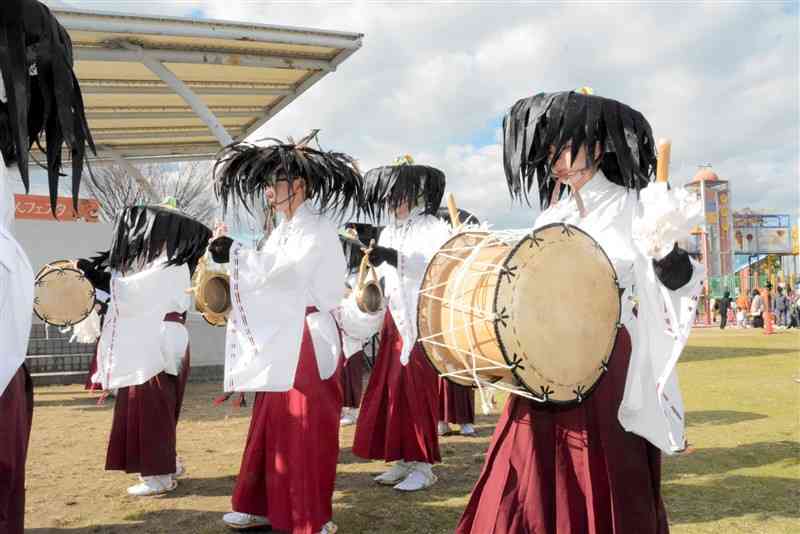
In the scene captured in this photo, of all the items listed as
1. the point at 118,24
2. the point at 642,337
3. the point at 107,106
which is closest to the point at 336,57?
the point at 118,24

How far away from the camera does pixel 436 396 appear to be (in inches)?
185

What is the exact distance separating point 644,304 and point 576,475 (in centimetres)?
62

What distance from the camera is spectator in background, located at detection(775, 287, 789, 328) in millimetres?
24617

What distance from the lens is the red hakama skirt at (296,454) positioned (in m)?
3.22

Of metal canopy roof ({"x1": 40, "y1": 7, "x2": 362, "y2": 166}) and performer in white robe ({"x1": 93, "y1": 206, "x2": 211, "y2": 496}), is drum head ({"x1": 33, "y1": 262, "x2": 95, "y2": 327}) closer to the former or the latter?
performer in white robe ({"x1": 93, "y1": 206, "x2": 211, "y2": 496})

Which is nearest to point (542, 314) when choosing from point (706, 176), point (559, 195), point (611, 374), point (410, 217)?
point (611, 374)

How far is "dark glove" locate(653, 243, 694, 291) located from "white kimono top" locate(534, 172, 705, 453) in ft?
0.07

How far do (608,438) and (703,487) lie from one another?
2673 mm

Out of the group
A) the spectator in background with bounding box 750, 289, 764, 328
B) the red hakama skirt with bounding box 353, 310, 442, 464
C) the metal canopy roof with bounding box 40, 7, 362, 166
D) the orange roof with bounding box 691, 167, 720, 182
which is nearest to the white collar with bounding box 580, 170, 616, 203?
the red hakama skirt with bounding box 353, 310, 442, 464

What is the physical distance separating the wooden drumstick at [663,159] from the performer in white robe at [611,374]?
4 centimetres

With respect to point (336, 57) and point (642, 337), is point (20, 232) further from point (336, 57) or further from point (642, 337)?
point (642, 337)

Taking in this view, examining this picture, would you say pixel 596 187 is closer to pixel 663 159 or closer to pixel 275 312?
pixel 663 159

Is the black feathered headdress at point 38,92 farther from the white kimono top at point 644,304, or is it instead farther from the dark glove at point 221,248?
the white kimono top at point 644,304

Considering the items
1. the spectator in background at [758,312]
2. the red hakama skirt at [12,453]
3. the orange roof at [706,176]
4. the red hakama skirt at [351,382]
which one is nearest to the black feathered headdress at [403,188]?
the red hakama skirt at [351,382]
